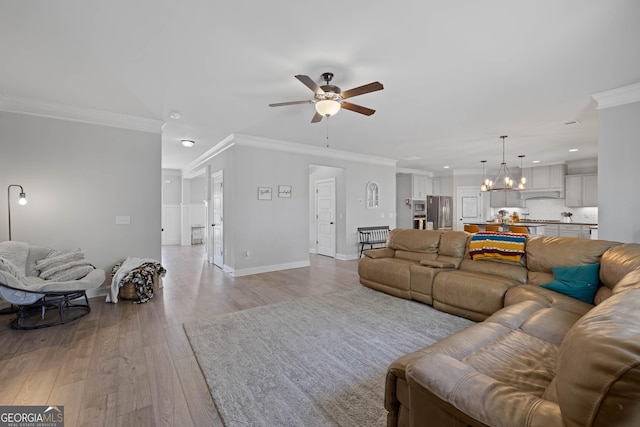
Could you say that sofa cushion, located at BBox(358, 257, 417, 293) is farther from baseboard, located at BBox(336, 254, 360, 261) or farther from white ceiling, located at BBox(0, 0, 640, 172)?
baseboard, located at BBox(336, 254, 360, 261)

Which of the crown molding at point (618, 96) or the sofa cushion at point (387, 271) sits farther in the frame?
the sofa cushion at point (387, 271)

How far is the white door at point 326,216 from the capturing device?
7336 mm

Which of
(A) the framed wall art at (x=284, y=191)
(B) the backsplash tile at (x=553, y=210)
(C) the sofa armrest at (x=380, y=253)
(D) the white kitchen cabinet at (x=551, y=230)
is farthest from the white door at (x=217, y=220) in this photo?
(B) the backsplash tile at (x=553, y=210)

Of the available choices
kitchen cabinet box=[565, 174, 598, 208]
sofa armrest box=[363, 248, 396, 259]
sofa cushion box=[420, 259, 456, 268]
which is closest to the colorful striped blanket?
sofa cushion box=[420, 259, 456, 268]

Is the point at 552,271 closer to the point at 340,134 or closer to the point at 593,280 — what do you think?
the point at 593,280

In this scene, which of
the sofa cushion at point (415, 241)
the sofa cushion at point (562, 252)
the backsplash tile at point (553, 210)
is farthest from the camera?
the backsplash tile at point (553, 210)

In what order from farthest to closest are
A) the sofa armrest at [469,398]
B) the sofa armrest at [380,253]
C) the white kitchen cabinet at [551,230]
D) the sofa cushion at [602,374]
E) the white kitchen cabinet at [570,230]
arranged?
the white kitchen cabinet at [551,230]
the white kitchen cabinet at [570,230]
the sofa armrest at [380,253]
the sofa armrest at [469,398]
the sofa cushion at [602,374]

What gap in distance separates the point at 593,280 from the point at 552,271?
1.33 feet

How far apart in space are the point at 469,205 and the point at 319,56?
355 inches

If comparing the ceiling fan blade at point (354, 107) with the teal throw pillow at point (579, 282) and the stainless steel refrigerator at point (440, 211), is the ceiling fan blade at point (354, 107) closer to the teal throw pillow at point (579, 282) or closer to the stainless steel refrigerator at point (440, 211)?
the teal throw pillow at point (579, 282)

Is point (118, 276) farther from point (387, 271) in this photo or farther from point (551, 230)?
point (551, 230)

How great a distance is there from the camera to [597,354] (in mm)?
772

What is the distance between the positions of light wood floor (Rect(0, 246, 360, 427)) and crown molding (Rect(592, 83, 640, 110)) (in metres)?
4.55

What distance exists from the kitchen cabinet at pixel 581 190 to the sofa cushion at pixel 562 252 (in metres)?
6.20
